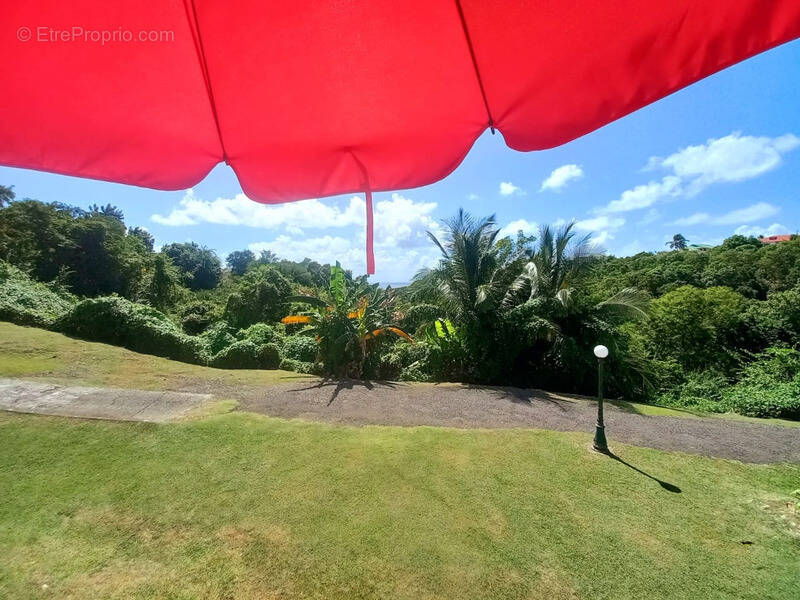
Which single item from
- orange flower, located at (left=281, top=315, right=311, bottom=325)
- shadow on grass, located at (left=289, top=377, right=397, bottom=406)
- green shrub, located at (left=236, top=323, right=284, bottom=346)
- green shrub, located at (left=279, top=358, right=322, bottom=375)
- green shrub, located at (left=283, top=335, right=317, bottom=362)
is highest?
orange flower, located at (left=281, top=315, right=311, bottom=325)

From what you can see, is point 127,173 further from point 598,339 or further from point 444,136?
point 598,339

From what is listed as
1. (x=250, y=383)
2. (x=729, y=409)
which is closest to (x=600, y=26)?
(x=250, y=383)

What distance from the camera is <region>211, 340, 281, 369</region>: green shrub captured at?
1242 cm

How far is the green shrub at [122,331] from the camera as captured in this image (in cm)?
1266

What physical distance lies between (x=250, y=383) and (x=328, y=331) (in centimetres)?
278

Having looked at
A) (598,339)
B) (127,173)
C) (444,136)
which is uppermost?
(444,136)

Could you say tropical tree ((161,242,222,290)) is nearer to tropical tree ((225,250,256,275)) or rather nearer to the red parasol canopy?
tropical tree ((225,250,256,275))

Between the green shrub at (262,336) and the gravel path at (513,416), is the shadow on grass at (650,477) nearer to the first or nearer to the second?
the gravel path at (513,416)

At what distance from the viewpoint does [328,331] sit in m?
11.4

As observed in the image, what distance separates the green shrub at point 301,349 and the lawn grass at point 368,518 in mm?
6591

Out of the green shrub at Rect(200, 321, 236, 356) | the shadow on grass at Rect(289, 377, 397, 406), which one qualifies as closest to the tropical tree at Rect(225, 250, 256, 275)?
the green shrub at Rect(200, 321, 236, 356)

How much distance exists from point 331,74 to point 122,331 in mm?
14830

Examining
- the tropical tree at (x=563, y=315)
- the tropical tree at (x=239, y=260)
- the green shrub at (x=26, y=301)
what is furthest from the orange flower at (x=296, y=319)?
the tropical tree at (x=239, y=260)

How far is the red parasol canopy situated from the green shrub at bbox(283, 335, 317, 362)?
11.7 meters
